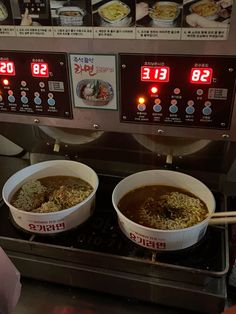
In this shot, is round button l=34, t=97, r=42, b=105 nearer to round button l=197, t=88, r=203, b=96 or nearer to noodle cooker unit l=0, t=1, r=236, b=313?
noodle cooker unit l=0, t=1, r=236, b=313

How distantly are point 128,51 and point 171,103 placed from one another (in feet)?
0.48

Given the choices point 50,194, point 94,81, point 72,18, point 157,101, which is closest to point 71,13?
point 72,18

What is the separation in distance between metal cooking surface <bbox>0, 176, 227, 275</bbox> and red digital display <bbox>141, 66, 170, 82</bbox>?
0.37m

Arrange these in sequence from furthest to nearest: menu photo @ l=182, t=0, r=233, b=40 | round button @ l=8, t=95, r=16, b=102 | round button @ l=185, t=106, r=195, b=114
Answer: round button @ l=8, t=95, r=16, b=102, round button @ l=185, t=106, r=195, b=114, menu photo @ l=182, t=0, r=233, b=40

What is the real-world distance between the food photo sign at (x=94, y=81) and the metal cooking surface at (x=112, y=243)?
0.98ft

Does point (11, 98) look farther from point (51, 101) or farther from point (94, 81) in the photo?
point (94, 81)

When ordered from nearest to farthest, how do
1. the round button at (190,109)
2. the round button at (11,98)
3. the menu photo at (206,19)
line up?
the menu photo at (206,19) < the round button at (190,109) < the round button at (11,98)

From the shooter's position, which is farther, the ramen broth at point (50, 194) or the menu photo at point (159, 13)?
the ramen broth at point (50, 194)

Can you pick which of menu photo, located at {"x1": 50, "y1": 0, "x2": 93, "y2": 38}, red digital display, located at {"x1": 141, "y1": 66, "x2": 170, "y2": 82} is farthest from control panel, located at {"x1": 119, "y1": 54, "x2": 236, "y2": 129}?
menu photo, located at {"x1": 50, "y1": 0, "x2": 93, "y2": 38}

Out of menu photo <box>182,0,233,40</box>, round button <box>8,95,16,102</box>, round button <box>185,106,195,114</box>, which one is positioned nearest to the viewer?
menu photo <box>182,0,233,40</box>

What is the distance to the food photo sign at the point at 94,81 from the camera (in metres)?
0.77

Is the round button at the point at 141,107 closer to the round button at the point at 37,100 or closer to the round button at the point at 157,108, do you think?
the round button at the point at 157,108

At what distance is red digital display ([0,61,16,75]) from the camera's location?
83 centimetres

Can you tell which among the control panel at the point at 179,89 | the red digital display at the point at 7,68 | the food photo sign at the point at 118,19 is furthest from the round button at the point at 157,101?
the red digital display at the point at 7,68
